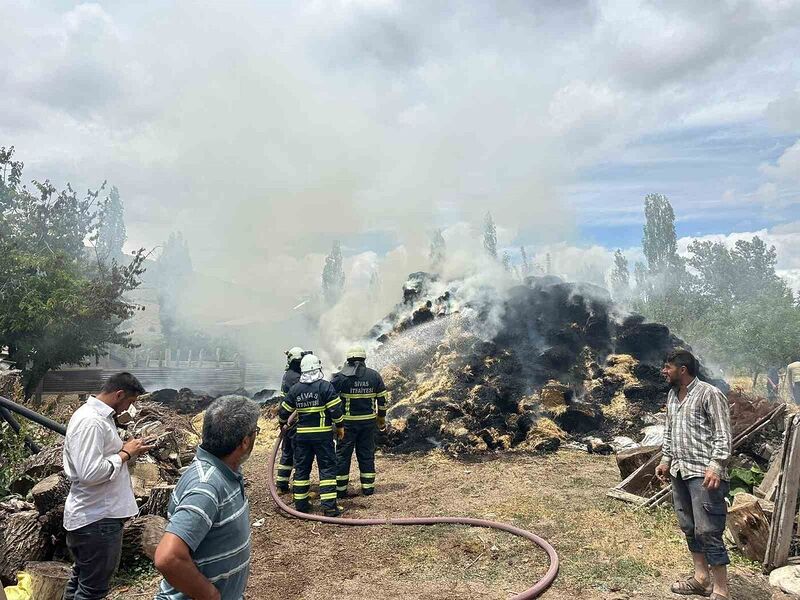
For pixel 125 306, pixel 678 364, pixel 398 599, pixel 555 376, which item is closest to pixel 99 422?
pixel 398 599

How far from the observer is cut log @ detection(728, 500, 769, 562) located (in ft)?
16.5

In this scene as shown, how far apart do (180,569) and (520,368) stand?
11.9 m

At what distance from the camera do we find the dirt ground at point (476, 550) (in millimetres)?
4723

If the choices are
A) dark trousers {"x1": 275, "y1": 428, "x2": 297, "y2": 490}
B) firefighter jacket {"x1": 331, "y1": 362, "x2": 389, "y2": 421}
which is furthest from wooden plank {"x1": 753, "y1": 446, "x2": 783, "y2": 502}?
dark trousers {"x1": 275, "y1": 428, "x2": 297, "y2": 490}

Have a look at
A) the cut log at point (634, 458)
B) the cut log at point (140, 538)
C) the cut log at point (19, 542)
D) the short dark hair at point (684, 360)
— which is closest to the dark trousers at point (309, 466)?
the cut log at point (140, 538)

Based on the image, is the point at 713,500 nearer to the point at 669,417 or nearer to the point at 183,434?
the point at 669,417

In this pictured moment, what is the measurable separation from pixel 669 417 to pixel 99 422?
181 inches

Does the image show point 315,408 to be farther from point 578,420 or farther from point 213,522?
point 578,420

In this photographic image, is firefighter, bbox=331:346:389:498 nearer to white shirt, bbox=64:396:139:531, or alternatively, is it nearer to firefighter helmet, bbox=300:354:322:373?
firefighter helmet, bbox=300:354:322:373

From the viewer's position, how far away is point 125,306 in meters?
16.6

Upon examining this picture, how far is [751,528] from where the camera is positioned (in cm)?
508

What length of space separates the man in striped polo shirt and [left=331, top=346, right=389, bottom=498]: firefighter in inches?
228

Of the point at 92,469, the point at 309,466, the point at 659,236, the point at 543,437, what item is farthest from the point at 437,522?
the point at 659,236

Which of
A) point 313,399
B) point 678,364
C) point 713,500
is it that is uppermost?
point 678,364
